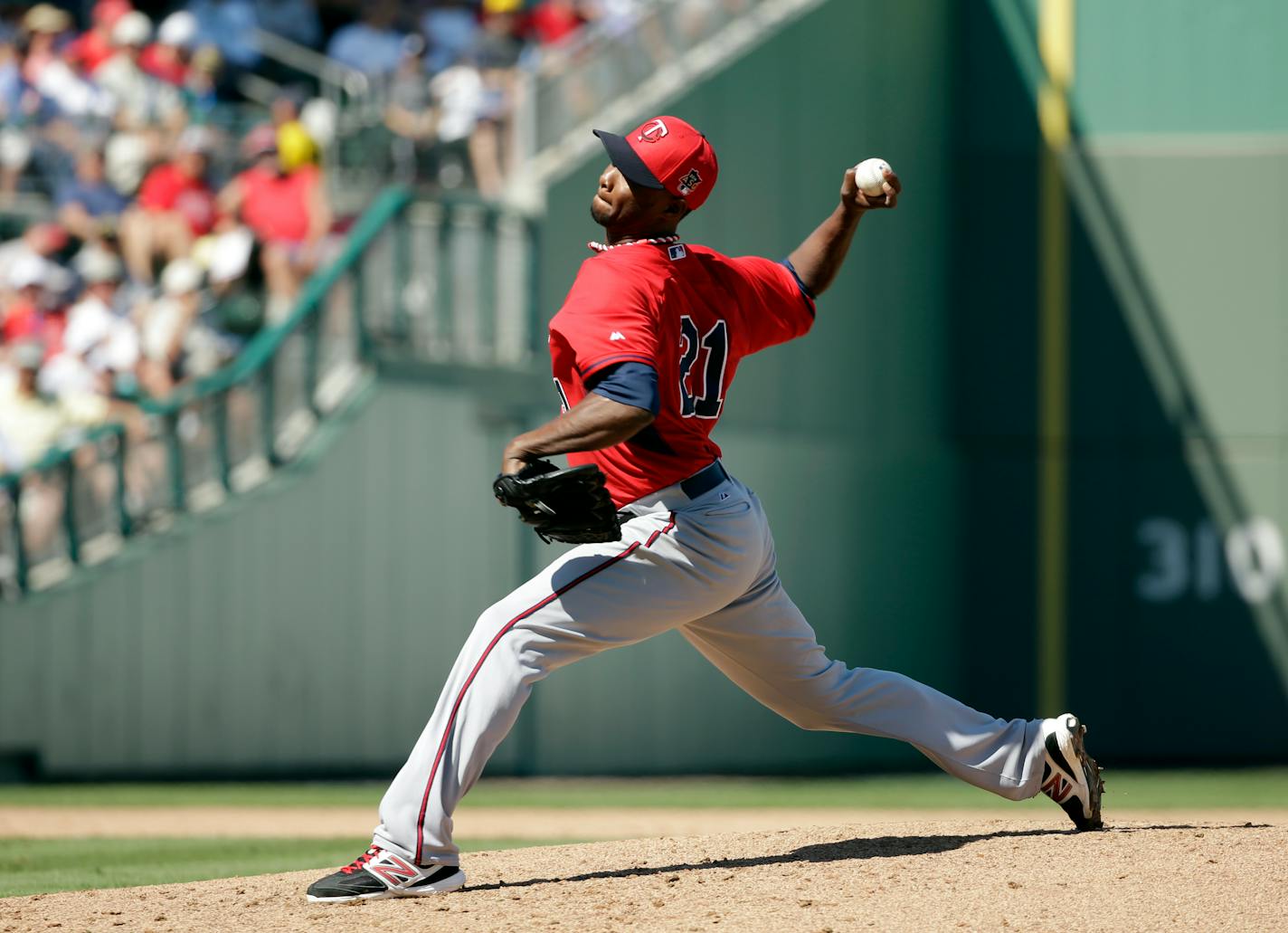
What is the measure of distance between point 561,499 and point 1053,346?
8603 millimetres

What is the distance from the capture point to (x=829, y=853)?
16.8 feet

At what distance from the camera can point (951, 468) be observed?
40.1 ft

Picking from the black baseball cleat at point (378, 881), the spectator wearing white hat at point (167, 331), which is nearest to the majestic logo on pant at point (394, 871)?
the black baseball cleat at point (378, 881)

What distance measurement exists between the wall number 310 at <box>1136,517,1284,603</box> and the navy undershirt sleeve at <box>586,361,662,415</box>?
28.4 feet

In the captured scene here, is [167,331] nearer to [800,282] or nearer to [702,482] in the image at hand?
[800,282]

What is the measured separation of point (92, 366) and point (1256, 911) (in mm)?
8114

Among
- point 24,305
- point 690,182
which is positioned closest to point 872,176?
point 690,182

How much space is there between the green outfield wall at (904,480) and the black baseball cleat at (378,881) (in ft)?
18.9

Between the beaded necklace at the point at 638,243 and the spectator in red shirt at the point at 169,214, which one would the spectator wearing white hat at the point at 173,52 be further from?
the beaded necklace at the point at 638,243

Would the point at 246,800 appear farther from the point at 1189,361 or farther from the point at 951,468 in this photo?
the point at 1189,361

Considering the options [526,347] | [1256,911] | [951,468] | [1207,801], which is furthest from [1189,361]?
[1256,911]

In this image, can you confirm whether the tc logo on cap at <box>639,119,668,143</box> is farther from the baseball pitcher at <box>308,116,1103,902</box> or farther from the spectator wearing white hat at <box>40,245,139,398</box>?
the spectator wearing white hat at <box>40,245,139,398</box>

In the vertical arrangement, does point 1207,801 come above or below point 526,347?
below

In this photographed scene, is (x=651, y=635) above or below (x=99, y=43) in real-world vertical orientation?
below
